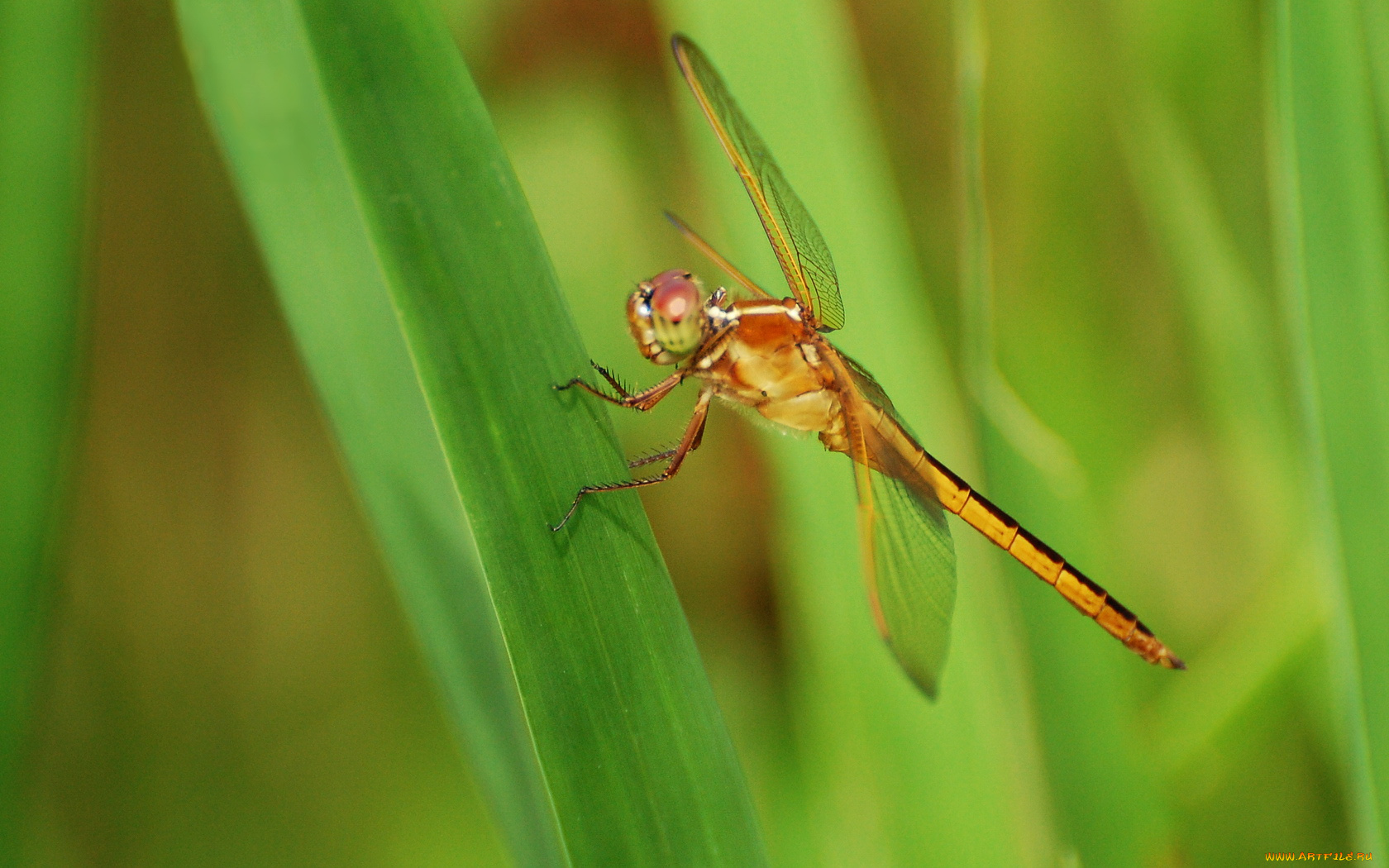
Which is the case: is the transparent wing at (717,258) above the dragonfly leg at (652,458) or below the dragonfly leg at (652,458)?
above

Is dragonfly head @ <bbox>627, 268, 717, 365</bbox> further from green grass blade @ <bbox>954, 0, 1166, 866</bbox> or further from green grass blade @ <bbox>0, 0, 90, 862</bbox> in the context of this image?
green grass blade @ <bbox>0, 0, 90, 862</bbox>

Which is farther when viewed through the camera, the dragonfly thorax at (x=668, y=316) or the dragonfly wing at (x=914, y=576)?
the dragonfly thorax at (x=668, y=316)

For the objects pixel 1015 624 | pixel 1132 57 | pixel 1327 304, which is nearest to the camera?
pixel 1327 304

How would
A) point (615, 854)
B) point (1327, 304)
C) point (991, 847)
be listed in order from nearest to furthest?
1. point (615, 854)
2. point (1327, 304)
3. point (991, 847)

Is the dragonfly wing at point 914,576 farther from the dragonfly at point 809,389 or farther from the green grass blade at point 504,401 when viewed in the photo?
the green grass blade at point 504,401

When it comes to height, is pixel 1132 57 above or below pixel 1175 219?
above

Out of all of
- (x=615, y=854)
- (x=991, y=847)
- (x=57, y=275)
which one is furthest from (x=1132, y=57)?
(x=57, y=275)

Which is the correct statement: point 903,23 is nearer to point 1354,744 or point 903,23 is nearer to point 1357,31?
point 1357,31

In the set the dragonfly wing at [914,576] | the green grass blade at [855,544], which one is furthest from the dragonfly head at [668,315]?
the dragonfly wing at [914,576]
